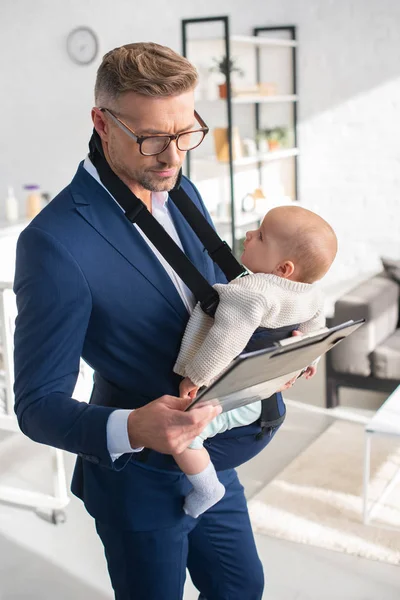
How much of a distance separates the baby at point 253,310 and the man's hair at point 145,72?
37cm

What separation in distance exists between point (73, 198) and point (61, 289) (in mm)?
184

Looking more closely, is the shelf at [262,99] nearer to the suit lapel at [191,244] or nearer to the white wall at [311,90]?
the white wall at [311,90]

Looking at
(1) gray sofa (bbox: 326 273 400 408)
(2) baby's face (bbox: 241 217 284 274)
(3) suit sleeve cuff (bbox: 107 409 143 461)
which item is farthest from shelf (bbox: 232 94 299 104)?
(3) suit sleeve cuff (bbox: 107 409 143 461)

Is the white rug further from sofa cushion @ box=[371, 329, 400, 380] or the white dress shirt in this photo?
the white dress shirt

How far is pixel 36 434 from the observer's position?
4.41ft

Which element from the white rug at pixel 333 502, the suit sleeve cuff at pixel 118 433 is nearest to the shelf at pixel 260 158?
the white rug at pixel 333 502

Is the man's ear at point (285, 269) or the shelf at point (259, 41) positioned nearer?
the man's ear at point (285, 269)

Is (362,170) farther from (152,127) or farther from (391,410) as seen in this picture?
(152,127)

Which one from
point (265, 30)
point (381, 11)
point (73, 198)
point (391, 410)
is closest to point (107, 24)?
A: point (265, 30)

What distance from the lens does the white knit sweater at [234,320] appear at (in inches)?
56.1

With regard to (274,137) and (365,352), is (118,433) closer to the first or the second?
(365,352)

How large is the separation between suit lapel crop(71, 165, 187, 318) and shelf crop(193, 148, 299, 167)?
12.3ft

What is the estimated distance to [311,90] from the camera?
18.6 feet

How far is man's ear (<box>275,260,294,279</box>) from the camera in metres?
1.61
